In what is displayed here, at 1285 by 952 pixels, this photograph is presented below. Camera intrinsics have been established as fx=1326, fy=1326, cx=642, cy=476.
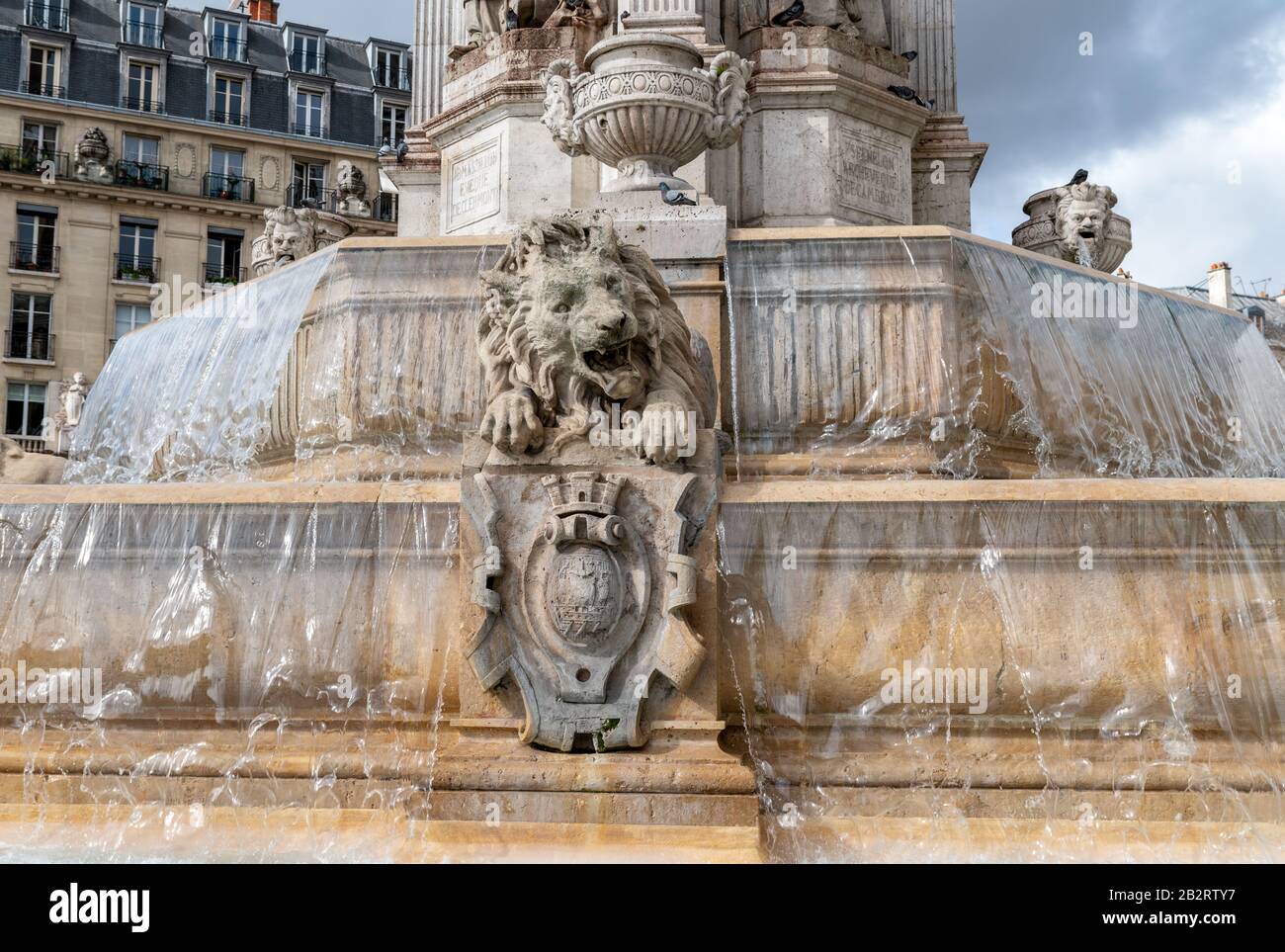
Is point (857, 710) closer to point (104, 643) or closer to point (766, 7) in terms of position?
point (104, 643)

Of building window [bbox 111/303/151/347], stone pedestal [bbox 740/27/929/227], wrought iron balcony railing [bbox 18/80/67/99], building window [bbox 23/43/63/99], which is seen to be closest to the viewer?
stone pedestal [bbox 740/27/929/227]

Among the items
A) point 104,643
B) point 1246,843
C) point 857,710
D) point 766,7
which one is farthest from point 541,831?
point 766,7

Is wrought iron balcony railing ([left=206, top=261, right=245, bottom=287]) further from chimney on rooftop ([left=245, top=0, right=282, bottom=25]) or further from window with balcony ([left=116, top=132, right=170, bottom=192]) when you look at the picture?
chimney on rooftop ([left=245, top=0, right=282, bottom=25])

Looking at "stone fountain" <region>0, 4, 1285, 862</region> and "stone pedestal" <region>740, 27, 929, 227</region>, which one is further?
"stone pedestal" <region>740, 27, 929, 227</region>

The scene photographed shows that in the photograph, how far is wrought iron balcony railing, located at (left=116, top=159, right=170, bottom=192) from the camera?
49.7m

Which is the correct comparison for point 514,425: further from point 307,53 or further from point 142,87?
point 307,53

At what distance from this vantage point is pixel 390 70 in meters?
56.9

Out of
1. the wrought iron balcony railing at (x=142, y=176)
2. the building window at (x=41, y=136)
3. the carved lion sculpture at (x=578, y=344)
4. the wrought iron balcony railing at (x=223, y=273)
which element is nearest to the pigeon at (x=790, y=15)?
the carved lion sculpture at (x=578, y=344)

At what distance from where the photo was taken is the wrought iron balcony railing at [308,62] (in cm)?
5481

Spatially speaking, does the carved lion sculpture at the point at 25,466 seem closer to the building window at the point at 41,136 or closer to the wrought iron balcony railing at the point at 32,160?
the wrought iron balcony railing at the point at 32,160

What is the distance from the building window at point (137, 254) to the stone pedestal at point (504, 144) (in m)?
38.8

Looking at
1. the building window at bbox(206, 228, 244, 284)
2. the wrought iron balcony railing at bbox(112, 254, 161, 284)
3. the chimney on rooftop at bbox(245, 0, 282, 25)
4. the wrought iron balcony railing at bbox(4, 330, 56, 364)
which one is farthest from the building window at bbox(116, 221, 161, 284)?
the chimney on rooftop at bbox(245, 0, 282, 25)

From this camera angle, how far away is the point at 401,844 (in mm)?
5062

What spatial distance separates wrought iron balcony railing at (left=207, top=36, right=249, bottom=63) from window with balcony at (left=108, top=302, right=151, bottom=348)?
11543mm
